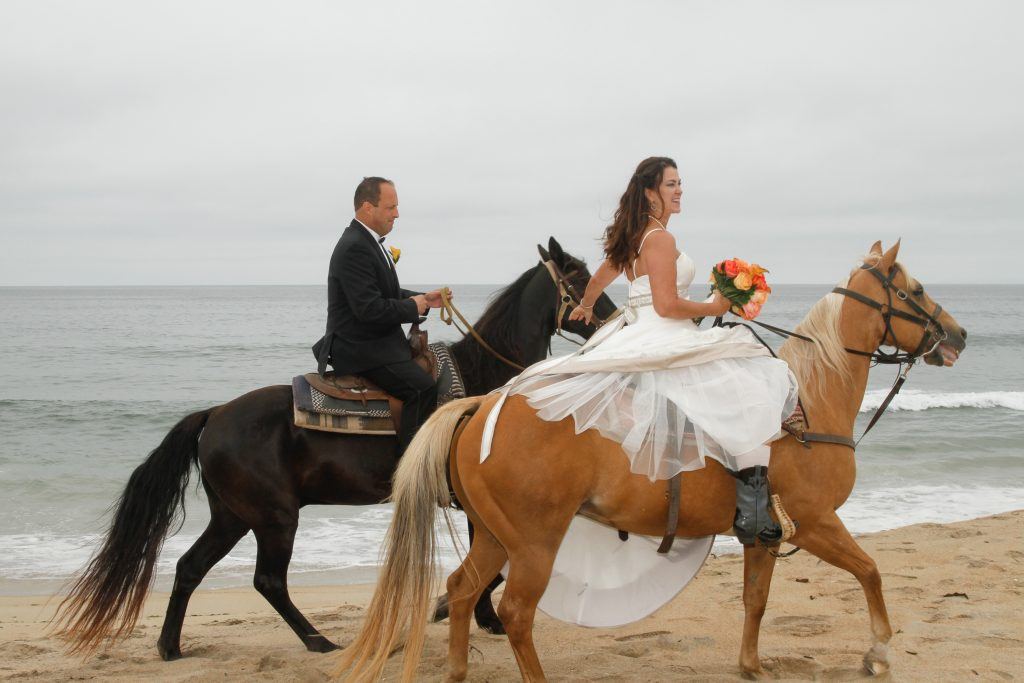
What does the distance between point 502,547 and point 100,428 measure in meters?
15.0

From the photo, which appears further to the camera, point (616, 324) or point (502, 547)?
point (616, 324)

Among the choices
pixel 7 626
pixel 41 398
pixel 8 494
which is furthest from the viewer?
pixel 41 398

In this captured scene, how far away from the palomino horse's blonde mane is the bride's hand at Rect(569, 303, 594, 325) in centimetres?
124

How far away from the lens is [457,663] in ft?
14.4

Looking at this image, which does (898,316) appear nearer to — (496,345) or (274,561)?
(496,345)

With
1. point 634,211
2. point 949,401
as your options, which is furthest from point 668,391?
point 949,401

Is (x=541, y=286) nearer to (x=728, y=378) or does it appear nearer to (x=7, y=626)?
(x=728, y=378)

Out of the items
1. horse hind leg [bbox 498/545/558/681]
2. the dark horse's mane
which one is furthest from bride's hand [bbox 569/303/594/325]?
horse hind leg [bbox 498/545/558/681]

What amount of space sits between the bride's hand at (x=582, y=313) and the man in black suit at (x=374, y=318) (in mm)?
839

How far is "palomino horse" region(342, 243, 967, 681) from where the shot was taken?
3.94 m

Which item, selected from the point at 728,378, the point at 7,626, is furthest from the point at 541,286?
the point at 7,626

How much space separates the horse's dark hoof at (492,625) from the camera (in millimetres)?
5652

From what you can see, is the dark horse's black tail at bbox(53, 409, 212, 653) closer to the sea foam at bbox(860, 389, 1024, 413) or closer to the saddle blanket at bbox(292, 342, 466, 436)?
the saddle blanket at bbox(292, 342, 466, 436)

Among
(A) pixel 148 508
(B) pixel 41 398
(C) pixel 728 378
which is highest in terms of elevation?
(C) pixel 728 378
